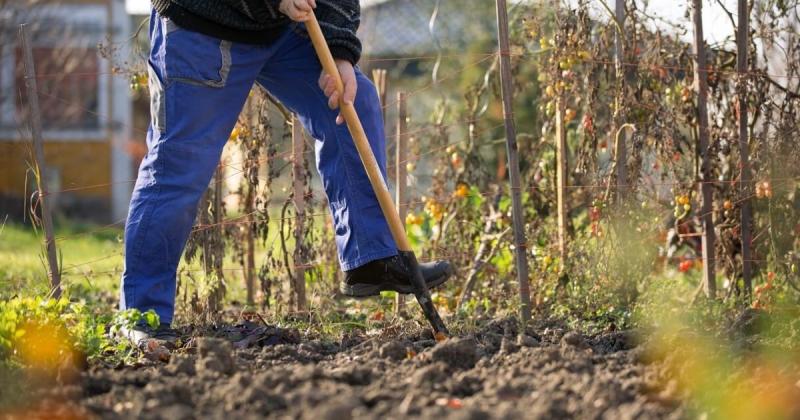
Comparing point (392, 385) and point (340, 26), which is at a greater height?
point (340, 26)

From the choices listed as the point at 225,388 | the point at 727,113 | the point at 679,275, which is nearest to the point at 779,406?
the point at 225,388

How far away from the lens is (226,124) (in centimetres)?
376

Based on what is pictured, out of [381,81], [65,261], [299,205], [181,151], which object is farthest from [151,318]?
[65,261]

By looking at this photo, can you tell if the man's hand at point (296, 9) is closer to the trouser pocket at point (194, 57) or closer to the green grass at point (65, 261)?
the trouser pocket at point (194, 57)

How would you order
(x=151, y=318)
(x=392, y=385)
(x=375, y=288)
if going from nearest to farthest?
1. (x=392, y=385)
2. (x=151, y=318)
3. (x=375, y=288)

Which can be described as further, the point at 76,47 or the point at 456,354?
the point at 76,47

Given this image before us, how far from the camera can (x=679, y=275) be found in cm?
611

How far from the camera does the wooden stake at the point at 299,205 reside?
15.4ft

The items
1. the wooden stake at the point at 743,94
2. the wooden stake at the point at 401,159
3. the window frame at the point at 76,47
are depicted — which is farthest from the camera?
the window frame at the point at 76,47

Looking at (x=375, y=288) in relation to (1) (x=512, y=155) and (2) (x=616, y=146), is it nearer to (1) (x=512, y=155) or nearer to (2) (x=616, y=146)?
(1) (x=512, y=155)

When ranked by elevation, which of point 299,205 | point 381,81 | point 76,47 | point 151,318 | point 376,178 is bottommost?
point 151,318

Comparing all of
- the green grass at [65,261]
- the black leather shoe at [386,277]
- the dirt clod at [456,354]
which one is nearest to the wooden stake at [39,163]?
the green grass at [65,261]

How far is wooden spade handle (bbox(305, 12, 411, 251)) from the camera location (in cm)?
373

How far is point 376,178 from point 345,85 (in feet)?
1.13
